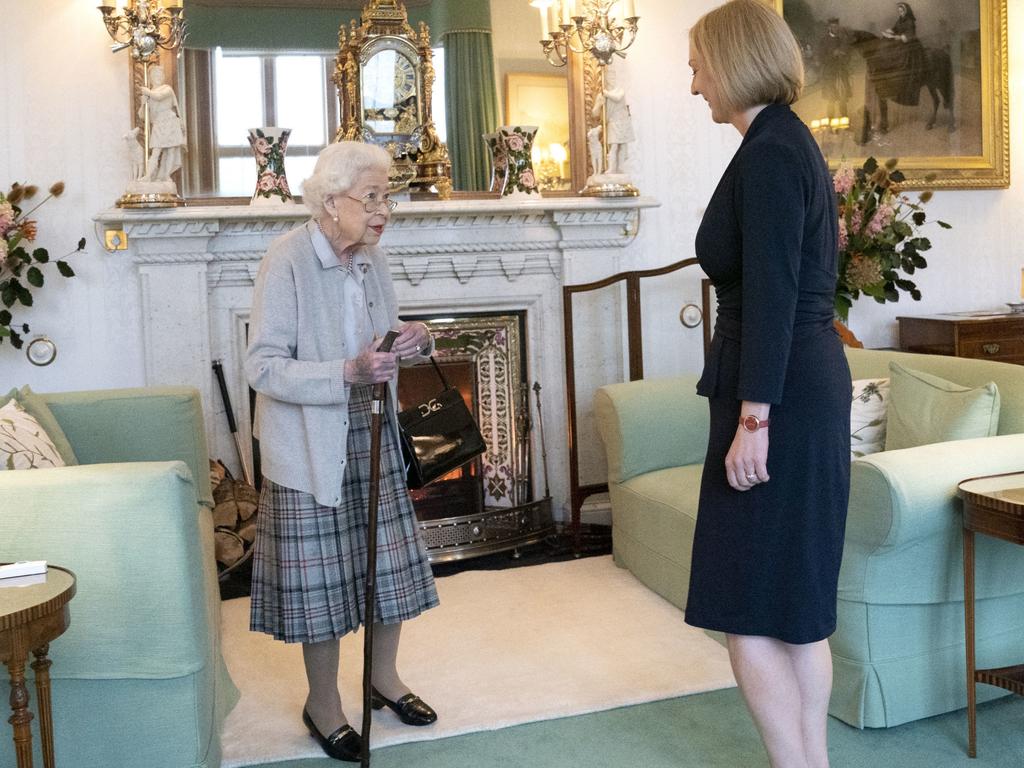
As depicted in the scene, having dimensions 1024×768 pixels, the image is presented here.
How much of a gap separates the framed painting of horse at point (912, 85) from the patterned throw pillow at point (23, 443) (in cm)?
372

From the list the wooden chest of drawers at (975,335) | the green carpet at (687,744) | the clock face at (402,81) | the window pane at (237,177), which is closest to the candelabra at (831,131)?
the wooden chest of drawers at (975,335)

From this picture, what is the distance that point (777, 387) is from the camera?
199 centimetres

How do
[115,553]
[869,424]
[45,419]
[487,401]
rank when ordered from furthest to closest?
[487,401] < [869,424] < [45,419] < [115,553]

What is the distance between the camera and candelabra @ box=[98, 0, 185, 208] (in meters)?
4.25

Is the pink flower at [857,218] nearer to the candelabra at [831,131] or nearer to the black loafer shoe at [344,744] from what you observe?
the candelabra at [831,131]

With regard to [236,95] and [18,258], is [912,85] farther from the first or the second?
[18,258]

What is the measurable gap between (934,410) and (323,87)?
282cm

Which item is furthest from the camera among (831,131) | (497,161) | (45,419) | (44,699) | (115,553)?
(831,131)

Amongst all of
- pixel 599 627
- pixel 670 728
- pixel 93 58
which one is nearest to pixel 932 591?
pixel 670 728

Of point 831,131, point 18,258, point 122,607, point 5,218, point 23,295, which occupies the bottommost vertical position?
point 122,607

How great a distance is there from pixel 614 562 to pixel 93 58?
284cm

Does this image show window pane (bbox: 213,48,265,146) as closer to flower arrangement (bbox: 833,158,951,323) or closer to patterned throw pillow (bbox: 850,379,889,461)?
flower arrangement (bbox: 833,158,951,323)

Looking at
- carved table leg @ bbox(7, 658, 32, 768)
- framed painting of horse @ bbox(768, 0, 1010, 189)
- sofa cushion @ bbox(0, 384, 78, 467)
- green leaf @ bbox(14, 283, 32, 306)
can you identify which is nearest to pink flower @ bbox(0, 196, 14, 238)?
green leaf @ bbox(14, 283, 32, 306)

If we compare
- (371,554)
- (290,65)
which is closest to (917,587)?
(371,554)
